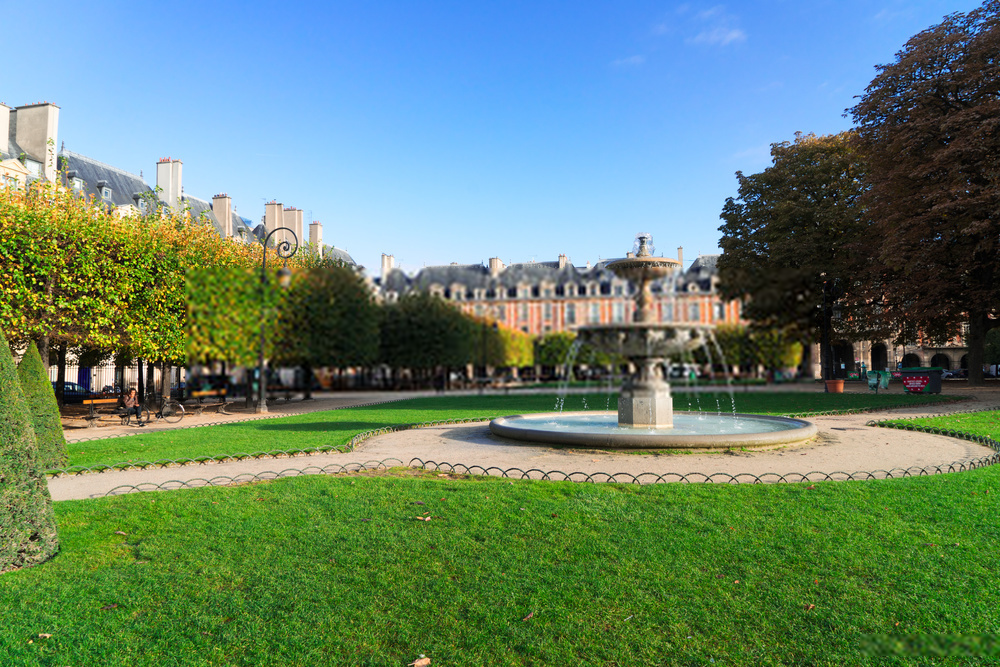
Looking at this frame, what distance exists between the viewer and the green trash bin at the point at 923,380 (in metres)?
28.1

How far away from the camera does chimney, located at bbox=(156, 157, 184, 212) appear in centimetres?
5312

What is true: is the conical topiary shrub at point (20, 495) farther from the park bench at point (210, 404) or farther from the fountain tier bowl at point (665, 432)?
the park bench at point (210, 404)

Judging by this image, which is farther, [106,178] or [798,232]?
[106,178]

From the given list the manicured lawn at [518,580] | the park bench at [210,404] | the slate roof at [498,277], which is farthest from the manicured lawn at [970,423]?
the slate roof at [498,277]

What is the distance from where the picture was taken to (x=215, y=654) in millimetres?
3963

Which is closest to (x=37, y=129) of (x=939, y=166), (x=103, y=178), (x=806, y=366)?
(x=103, y=178)

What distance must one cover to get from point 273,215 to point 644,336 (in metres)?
54.5

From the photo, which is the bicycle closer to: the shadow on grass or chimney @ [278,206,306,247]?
the shadow on grass

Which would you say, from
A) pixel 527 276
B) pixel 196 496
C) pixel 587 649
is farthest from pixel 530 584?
pixel 527 276

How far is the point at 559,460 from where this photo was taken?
10.7 meters

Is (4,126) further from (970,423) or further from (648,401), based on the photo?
(970,423)

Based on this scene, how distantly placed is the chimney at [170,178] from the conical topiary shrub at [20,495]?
5350 cm

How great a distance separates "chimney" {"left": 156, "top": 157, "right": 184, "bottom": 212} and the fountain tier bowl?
155ft

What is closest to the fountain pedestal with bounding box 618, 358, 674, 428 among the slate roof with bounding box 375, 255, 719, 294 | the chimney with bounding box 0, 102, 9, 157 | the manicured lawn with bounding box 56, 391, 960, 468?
the manicured lawn with bounding box 56, 391, 960, 468
